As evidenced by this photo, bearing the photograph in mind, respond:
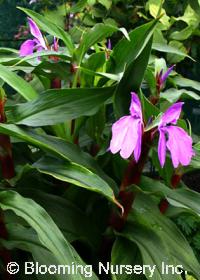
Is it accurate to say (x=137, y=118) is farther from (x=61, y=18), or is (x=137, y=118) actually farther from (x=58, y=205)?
(x=61, y=18)

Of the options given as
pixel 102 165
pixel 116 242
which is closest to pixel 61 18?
pixel 102 165

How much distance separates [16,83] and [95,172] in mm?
225

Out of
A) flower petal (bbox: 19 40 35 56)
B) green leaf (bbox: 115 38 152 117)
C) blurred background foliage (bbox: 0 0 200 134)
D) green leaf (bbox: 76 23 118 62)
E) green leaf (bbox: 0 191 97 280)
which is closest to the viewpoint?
green leaf (bbox: 0 191 97 280)

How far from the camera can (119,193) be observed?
0.83 metres

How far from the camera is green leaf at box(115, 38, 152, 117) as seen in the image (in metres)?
0.76

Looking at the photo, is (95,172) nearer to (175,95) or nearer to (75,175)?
(75,175)

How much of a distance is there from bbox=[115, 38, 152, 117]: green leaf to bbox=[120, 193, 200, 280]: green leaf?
20cm

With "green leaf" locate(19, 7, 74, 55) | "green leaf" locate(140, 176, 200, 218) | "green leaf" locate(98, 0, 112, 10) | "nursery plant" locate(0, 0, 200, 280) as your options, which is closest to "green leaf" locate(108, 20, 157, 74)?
"nursery plant" locate(0, 0, 200, 280)

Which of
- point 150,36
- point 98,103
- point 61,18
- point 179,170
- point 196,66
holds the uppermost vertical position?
point 150,36

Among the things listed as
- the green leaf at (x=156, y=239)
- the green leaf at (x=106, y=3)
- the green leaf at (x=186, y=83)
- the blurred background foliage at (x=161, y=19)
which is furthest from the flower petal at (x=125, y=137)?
the green leaf at (x=106, y=3)

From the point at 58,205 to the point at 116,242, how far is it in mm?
125

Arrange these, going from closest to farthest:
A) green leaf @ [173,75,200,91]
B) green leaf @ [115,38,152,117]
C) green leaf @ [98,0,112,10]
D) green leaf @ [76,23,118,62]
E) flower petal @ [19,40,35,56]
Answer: green leaf @ [115,38,152,117] → green leaf @ [76,23,118,62] → flower petal @ [19,40,35,56] → green leaf @ [173,75,200,91] → green leaf @ [98,0,112,10]

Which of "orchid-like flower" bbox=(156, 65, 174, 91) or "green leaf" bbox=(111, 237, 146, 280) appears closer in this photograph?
"green leaf" bbox=(111, 237, 146, 280)

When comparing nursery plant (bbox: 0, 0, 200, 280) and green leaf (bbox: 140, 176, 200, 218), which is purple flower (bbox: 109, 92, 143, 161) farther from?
green leaf (bbox: 140, 176, 200, 218)
